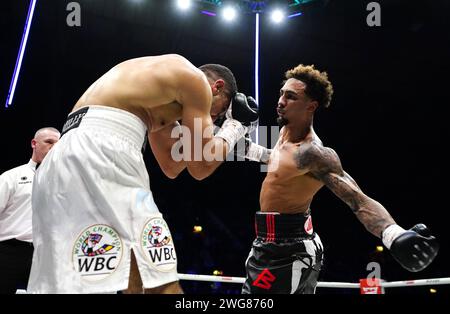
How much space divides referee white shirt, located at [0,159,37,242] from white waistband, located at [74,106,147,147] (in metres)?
1.81

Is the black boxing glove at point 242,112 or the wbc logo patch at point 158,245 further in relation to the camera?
the black boxing glove at point 242,112

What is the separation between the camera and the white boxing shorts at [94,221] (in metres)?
1.28

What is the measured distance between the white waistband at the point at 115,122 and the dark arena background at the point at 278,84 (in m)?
3.94

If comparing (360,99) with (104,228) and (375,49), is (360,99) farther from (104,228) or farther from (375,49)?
(104,228)

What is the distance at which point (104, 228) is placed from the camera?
1.31m

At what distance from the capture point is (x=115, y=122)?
1.46 meters

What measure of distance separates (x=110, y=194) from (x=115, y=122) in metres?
0.26

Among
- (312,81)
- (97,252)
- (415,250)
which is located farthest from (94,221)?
(312,81)

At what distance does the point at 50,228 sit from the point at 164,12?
502 cm

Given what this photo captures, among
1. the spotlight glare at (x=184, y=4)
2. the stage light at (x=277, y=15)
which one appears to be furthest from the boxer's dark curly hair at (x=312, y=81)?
the spotlight glare at (x=184, y=4)

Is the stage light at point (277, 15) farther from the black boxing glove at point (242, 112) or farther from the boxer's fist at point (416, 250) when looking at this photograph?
the boxer's fist at point (416, 250)

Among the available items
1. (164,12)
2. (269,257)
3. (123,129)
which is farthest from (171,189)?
(123,129)

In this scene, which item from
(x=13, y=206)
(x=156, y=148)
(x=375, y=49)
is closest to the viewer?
(x=156, y=148)

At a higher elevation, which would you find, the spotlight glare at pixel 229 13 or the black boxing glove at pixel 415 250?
the spotlight glare at pixel 229 13
